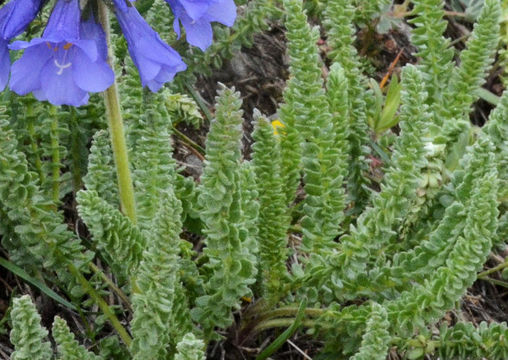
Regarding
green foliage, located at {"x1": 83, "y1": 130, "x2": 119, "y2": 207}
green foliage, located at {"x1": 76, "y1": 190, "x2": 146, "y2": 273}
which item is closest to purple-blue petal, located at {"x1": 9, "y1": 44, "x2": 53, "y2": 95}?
green foliage, located at {"x1": 76, "y1": 190, "x2": 146, "y2": 273}

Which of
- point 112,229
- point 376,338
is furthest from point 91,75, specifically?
point 376,338

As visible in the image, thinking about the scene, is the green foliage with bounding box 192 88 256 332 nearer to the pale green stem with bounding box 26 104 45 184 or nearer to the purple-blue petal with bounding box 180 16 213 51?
the purple-blue petal with bounding box 180 16 213 51

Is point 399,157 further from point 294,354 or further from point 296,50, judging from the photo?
point 294,354

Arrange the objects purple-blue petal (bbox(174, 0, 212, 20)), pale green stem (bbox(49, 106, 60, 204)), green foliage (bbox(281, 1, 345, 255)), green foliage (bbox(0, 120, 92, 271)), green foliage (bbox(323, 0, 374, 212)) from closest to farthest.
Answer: purple-blue petal (bbox(174, 0, 212, 20)) < green foliage (bbox(0, 120, 92, 271)) < green foliage (bbox(281, 1, 345, 255)) < pale green stem (bbox(49, 106, 60, 204)) < green foliage (bbox(323, 0, 374, 212))

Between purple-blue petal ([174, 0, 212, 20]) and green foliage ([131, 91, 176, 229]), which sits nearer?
purple-blue petal ([174, 0, 212, 20])

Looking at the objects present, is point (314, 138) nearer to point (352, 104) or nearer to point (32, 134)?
point (352, 104)

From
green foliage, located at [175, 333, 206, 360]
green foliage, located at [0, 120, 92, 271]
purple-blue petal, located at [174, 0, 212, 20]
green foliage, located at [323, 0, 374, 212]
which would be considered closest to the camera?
green foliage, located at [175, 333, 206, 360]
